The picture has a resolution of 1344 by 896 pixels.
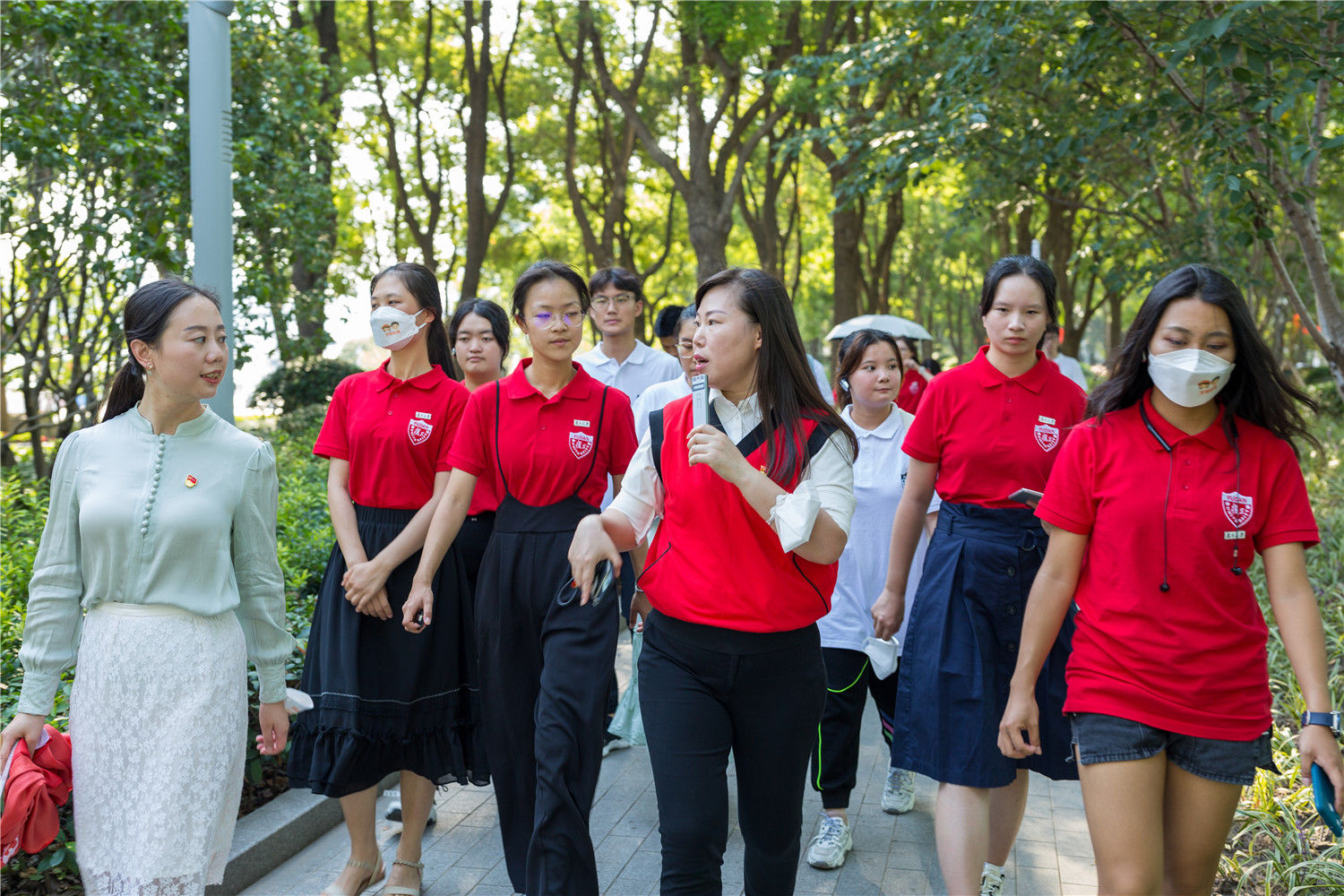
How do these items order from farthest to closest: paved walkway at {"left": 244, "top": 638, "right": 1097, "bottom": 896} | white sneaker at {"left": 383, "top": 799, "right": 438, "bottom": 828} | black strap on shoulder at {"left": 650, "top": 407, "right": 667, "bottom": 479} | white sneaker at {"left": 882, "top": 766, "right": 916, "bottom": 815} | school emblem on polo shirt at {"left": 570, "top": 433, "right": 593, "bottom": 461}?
white sneaker at {"left": 882, "top": 766, "right": 916, "bottom": 815}, white sneaker at {"left": 383, "top": 799, "right": 438, "bottom": 828}, paved walkway at {"left": 244, "top": 638, "right": 1097, "bottom": 896}, school emblem on polo shirt at {"left": 570, "top": 433, "right": 593, "bottom": 461}, black strap on shoulder at {"left": 650, "top": 407, "right": 667, "bottom": 479}

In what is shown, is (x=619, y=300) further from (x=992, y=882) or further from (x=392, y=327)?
(x=992, y=882)

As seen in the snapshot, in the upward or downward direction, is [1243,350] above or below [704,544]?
above

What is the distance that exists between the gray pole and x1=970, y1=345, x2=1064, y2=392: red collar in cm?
331

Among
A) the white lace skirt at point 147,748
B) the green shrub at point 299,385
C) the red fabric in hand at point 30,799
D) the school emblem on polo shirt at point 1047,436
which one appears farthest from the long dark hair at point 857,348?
the green shrub at point 299,385

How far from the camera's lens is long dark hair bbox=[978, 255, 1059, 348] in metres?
3.91

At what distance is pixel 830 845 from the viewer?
15.5 ft

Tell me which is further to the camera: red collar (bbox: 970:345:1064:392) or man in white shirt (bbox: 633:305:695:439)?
man in white shirt (bbox: 633:305:695:439)

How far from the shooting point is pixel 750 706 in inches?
123

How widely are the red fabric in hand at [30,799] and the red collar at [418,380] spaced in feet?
5.69

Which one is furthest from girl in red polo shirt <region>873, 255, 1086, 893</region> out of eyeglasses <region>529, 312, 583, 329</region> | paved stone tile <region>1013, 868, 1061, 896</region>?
eyeglasses <region>529, 312, 583, 329</region>

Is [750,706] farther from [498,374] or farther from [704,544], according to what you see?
[498,374]

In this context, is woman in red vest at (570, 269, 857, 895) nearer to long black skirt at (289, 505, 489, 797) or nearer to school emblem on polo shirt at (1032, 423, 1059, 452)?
school emblem on polo shirt at (1032, 423, 1059, 452)

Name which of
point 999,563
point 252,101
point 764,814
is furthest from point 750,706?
point 252,101

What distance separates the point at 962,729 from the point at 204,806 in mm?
2247
